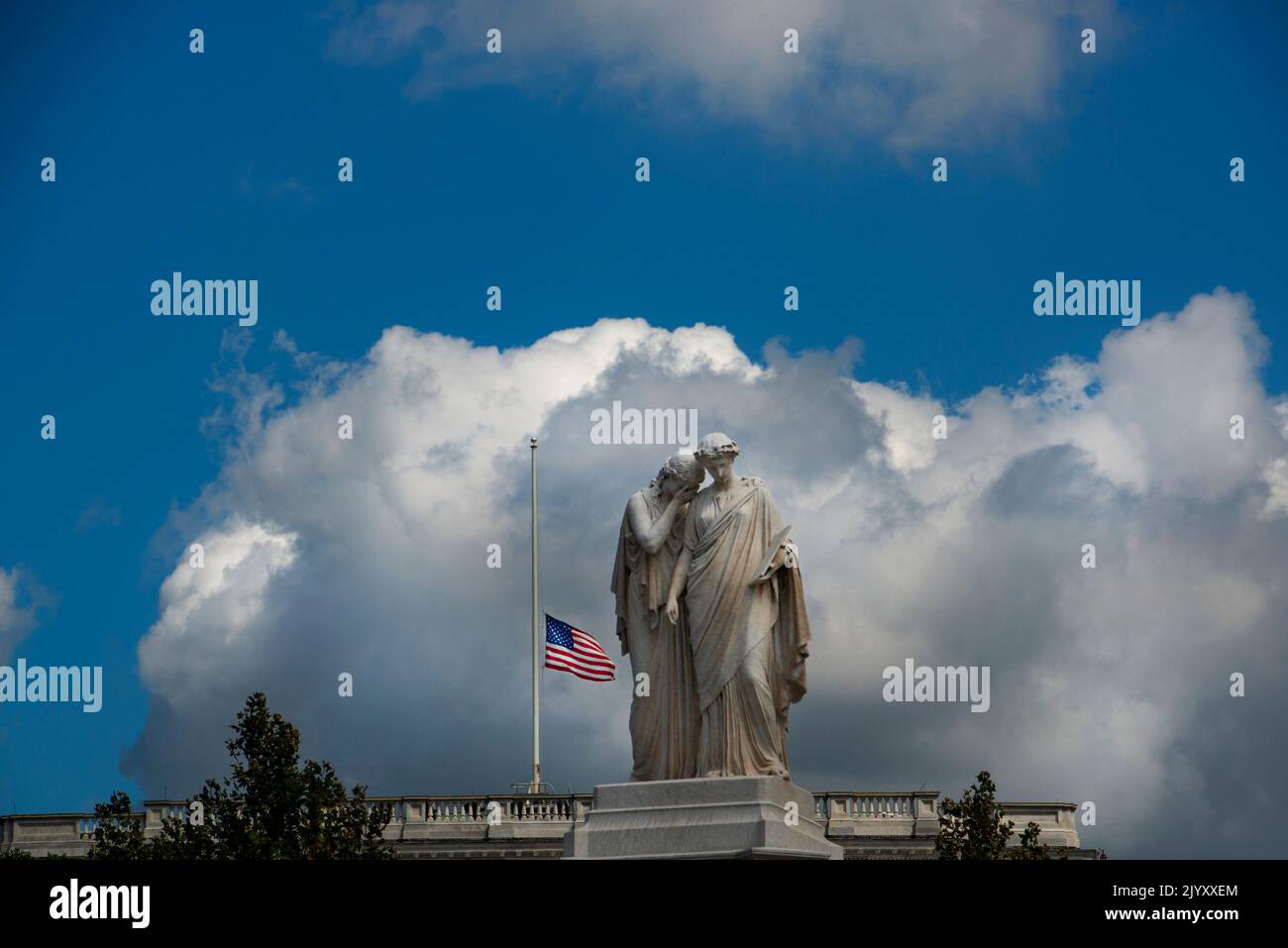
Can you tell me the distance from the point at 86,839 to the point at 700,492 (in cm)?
4623

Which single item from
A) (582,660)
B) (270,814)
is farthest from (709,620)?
(582,660)

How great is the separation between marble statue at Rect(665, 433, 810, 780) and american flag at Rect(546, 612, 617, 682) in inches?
1164

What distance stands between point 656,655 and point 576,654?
97.8ft

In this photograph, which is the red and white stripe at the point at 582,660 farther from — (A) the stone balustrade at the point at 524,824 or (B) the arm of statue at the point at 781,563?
(B) the arm of statue at the point at 781,563

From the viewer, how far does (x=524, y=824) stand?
6444cm

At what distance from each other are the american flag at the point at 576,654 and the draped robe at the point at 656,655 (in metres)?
29.0

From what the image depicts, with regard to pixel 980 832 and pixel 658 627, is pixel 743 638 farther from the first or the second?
pixel 980 832

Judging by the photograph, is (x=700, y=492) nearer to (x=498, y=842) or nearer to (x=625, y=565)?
(x=625, y=565)

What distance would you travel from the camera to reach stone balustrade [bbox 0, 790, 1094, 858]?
2453 inches

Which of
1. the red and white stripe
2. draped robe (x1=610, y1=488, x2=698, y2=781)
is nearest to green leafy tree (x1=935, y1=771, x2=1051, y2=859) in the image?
the red and white stripe

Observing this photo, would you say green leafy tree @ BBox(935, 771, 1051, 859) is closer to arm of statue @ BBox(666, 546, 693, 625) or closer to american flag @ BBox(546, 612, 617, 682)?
american flag @ BBox(546, 612, 617, 682)

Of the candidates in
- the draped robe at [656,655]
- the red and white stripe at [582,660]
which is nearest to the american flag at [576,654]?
the red and white stripe at [582,660]
